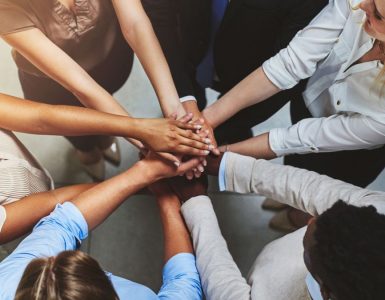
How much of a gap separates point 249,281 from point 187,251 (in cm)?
13

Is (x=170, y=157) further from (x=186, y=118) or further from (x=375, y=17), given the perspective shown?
(x=375, y=17)

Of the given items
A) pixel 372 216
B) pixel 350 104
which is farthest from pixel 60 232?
pixel 350 104

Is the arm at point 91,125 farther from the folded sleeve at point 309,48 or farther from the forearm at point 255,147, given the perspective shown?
the folded sleeve at point 309,48

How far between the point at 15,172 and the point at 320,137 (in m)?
0.63

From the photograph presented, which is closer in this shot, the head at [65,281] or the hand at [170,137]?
the head at [65,281]

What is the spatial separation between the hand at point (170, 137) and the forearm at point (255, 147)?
11cm

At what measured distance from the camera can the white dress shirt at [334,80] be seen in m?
0.79

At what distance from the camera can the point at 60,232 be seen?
706mm

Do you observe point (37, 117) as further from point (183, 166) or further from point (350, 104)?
point (350, 104)

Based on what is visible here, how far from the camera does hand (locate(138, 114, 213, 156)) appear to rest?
83 cm

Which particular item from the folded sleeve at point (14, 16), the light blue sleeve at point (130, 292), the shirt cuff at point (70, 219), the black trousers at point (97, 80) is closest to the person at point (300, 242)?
the light blue sleeve at point (130, 292)

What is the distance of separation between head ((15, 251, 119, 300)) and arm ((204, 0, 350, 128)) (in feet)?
1.67

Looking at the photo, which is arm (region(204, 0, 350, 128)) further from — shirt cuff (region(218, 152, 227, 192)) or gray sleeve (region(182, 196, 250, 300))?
gray sleeve (region(182, 196, 250, 300))

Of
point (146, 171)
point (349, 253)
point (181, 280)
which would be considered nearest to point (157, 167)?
Result: point (146, 171)
